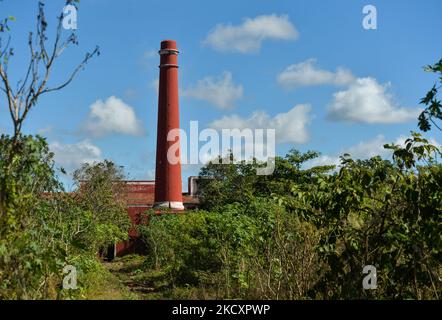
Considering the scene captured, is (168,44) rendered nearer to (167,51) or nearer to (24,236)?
(167,51)

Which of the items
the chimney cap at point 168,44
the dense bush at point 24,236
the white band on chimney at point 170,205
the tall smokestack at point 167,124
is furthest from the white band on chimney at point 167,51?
the dense bush at point 24,236

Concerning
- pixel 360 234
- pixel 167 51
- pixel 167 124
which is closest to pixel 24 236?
pixel 360 234

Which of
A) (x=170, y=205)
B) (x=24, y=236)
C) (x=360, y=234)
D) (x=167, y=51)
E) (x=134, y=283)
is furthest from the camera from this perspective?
(x=167, y=51)

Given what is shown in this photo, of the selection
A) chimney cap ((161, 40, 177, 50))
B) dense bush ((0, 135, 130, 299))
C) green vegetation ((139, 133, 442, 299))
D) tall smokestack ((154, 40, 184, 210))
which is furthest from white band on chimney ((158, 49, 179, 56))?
dense bush ((0, 135, 130, 299))

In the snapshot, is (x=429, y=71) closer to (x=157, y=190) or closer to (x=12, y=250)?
(x=12, y=250)

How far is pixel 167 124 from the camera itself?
30.8m

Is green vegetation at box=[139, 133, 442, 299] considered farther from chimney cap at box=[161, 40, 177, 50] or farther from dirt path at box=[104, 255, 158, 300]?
chimney cap at box=[161, 40, 177, 50]

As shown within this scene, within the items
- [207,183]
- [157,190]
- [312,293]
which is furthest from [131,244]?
[312,293]

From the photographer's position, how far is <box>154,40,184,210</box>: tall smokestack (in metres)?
30.9

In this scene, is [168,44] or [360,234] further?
[168,44]

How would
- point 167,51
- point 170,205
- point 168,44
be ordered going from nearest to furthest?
point 170,205 → point 167,51 → point 168,44
